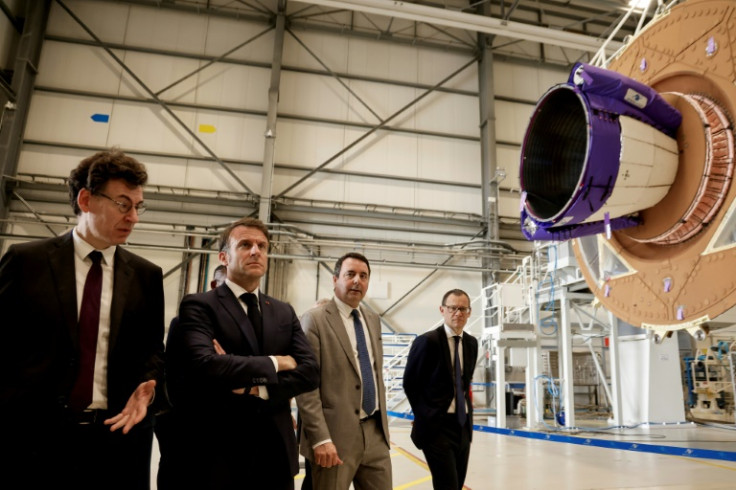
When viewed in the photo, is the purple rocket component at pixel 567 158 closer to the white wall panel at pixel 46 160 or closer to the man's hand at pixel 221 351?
the man's hand at pixel 221 351

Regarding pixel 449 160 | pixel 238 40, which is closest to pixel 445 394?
pixel 449 160

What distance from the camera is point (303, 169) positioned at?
14383mm

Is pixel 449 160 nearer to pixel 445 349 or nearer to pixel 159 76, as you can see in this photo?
pixel 159 76

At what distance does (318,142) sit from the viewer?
14594 mm

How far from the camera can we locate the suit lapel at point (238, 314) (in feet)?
7.04

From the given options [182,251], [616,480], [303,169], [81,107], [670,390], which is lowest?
[616,480]

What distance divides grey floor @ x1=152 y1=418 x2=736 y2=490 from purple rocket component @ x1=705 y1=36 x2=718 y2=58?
326 cm

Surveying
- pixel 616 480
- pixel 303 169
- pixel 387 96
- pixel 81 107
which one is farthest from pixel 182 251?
pixel 616 480

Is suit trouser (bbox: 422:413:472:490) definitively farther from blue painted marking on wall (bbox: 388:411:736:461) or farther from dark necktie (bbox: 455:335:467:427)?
blue painted marking on wall (bbox: 388:411:736:461)

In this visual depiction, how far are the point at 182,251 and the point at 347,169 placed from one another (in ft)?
17.5

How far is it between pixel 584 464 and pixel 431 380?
3.75 metres

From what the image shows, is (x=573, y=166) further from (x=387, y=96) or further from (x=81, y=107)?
(x=81, y=107)

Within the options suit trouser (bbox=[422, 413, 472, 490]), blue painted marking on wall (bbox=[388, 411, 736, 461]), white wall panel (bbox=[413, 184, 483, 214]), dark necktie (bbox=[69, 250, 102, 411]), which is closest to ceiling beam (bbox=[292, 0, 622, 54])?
white wall panel (bbox=[413, 184, 483, 214])

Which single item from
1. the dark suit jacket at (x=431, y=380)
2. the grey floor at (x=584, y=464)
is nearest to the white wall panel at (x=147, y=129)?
the grey floor at (x=584, y=464)
